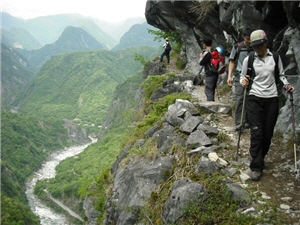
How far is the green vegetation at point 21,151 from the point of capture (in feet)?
193

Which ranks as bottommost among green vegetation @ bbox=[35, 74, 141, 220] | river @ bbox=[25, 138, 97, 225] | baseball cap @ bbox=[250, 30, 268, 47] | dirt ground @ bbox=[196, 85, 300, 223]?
river @ bbox=[25, 138, 97, 225]

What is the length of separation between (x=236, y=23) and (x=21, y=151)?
350 ft

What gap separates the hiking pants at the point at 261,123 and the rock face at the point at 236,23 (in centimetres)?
118

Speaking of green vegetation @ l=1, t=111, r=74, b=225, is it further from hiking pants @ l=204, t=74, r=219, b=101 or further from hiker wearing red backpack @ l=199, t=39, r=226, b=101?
hiker wearing red backpack @ l=199, t=39, r=226, b=101

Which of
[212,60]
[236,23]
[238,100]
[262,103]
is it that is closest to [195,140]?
[238,100]

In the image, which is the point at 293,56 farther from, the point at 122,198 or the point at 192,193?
the point at 122,198

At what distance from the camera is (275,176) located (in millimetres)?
5613

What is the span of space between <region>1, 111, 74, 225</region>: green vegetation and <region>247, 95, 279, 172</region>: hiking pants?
5631 centimetres

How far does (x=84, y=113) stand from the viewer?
526 ft

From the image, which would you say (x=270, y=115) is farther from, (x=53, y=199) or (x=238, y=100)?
(x=53, y=199)

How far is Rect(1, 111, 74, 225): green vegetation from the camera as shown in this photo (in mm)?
58969

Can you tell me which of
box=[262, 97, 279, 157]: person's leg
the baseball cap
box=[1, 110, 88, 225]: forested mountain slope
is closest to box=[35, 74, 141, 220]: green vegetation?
box=[1, 110, 88, 225]: forested mountain slope

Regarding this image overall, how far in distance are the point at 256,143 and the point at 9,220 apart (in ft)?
191

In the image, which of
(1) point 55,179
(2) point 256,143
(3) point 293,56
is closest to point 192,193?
(2) point 256,143
